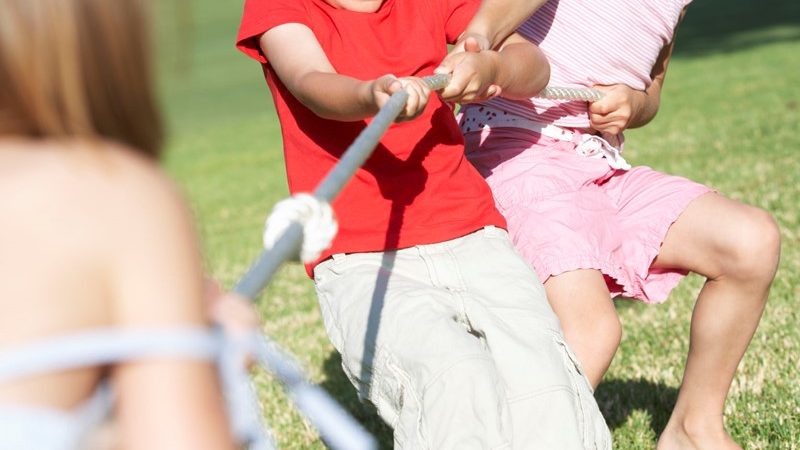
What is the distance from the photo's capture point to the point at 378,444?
162 inches

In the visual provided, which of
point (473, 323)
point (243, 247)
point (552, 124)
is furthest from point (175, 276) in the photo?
point (243, 247)

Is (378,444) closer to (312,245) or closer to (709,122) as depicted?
(312,245)

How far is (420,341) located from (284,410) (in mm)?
1910

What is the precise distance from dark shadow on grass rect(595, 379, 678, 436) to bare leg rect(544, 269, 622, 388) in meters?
0.83

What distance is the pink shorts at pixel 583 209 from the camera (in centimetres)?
337

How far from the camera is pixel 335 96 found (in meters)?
2.72

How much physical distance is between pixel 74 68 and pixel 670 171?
769 cm

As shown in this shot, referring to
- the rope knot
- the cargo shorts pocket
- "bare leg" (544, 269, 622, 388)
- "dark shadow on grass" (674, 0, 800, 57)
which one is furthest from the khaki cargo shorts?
"dark shadow on grass" (674, 0, 800, 57)

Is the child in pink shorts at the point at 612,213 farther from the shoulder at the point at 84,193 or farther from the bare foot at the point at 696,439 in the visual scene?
the shoulder at the point at 84,193

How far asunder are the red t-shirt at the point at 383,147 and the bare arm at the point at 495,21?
119 millimetres

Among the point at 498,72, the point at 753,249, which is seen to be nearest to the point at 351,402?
the point at 753,249

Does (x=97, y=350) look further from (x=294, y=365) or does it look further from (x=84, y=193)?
(x=294, y=365)

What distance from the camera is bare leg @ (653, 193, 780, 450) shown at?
334 centimetres

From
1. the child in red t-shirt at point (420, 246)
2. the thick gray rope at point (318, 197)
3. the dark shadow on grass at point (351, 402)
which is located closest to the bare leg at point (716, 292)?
the child in red t-shirt at point (420, 246)
